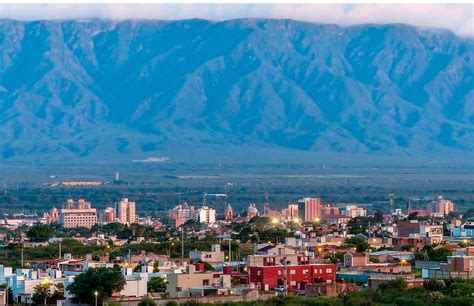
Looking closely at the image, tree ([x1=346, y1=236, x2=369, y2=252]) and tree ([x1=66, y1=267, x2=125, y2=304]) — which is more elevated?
tree ([x1=346, y1=236, x2=369, y2=252])

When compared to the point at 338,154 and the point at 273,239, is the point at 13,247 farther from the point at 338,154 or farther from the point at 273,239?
the point at 338,154

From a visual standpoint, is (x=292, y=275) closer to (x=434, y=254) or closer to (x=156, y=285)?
(x=156, y=285)

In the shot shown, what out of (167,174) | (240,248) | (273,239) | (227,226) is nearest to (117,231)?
(227,226)

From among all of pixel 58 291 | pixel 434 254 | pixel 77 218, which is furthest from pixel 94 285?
pixel 77 218

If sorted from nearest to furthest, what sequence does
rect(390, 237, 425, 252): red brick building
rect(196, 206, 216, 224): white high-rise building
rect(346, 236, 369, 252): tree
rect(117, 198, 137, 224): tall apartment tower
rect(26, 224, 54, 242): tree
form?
1. rect(346, 236, 369, 252): tree
2. rect(390, 237, 425, 252): red brick building
3. rect(26, 224, 54, 242): tree
4. rect(196, 206, 216, 224): white high-rise building
5. rect(117, 198, 137, 224): tall apartment tower

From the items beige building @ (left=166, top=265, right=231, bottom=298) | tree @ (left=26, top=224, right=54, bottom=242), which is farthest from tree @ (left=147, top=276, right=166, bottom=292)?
tree @ (left=26, top=224, right=54, bottom=242)

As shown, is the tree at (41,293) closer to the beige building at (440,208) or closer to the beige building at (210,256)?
the beige building at (210,256)

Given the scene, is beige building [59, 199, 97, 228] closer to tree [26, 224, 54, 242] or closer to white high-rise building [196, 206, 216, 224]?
white high-rise building [196, 206, 216, 224]
